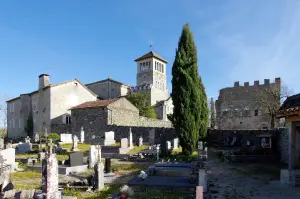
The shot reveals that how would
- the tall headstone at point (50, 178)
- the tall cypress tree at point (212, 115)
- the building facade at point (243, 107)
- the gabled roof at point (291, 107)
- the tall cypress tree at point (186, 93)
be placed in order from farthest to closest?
1. the tall cypress tree at point (212, 115)
2. the building facade at point (243, 107)
3. the tall cypress tree at point (186, 93)
4. the gabled roof at point (291, 107)
5. the tall headstone at point (50, 178)

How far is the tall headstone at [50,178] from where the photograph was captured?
7.45 metres

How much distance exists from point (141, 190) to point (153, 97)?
4776cm

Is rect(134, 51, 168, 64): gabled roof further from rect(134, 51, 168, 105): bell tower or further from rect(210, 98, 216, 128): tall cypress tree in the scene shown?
rect(210, 98, 216, 128): tall cypress tree

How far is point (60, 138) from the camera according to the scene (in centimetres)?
3161

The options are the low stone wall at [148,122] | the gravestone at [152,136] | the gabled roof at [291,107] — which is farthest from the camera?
the low stone wall at [148,122]

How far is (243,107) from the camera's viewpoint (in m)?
45.5

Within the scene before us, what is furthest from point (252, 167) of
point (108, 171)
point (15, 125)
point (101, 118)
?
point (15, 125)

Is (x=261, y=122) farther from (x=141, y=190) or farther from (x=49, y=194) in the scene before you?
(x=49, y=194)

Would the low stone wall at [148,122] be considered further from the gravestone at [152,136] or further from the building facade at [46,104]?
the gravestone at [152,136]

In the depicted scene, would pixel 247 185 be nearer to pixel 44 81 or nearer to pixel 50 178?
pixel 50 178

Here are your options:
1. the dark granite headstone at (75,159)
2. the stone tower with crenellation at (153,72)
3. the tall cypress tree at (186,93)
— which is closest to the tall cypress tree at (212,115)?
the stone tower with crenellation at (153,72)

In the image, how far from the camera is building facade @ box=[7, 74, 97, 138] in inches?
1533

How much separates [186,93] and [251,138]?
9.82 m

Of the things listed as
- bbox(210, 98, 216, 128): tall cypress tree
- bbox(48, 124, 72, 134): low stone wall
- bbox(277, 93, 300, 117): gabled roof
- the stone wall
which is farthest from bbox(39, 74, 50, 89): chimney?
bbox(277, 93, 300, 117): gabled roof
